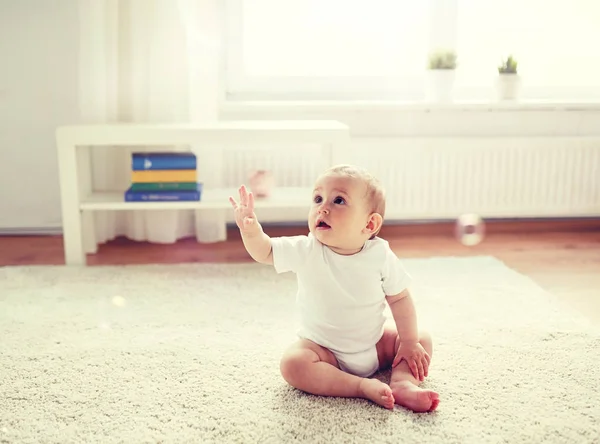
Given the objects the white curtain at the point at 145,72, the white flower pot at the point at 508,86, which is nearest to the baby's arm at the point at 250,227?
the white curtain at the point at 145,72

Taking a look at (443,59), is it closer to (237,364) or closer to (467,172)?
(467,172)

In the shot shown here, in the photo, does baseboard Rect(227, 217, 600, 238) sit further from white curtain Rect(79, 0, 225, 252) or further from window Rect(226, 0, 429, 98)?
window Rect(226, 0, 429, 98)

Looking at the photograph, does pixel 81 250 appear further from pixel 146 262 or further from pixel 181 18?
pixel 181 18

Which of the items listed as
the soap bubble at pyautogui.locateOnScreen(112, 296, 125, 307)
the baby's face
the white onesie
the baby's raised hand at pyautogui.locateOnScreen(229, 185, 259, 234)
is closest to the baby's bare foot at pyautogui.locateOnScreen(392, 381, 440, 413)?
the white onesie

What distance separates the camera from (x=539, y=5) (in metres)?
2.86

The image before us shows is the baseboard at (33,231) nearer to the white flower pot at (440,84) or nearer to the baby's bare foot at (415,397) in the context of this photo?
the white flower pot at (440,84)

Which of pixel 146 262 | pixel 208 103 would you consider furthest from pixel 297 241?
pixel 208 103

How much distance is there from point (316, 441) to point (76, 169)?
→ 1422mm

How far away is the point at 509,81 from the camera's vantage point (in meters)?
2.71

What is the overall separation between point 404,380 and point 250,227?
16.2 inches

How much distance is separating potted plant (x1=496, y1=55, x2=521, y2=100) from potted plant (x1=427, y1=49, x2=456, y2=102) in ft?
0.69

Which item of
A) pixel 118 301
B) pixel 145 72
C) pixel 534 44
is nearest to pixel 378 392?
pixel 118 301

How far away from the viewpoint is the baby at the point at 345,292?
1217 millimetres

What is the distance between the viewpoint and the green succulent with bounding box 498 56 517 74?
106 inches
